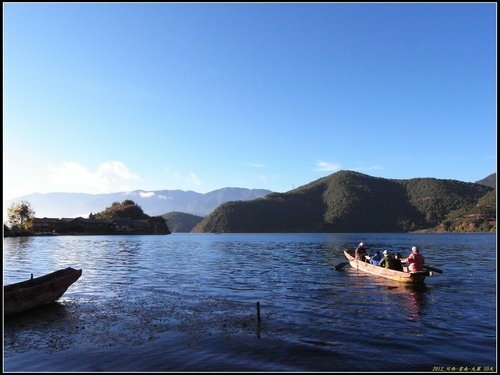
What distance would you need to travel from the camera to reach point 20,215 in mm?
169875

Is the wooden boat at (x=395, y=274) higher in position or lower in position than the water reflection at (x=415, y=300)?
higher

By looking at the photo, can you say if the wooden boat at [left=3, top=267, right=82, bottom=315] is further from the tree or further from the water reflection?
the tree

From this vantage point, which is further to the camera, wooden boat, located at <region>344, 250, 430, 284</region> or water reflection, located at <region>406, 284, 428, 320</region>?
wooden boat, located at <region>344, 250, 430, 284</region>

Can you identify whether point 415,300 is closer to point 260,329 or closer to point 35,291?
point 260,329

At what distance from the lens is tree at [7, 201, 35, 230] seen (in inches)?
6555

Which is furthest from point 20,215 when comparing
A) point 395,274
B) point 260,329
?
point 260,329

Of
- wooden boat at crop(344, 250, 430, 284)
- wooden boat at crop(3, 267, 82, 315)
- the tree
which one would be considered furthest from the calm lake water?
the tree

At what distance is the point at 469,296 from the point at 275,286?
550 inches

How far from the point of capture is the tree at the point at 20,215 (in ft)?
546

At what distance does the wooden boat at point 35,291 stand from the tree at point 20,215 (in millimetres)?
161943

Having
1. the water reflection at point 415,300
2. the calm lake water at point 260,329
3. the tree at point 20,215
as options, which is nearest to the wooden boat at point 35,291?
the calm lake water at point 260,329

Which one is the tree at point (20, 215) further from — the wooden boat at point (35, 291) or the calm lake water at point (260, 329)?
the wooden boat at point (35, 291)

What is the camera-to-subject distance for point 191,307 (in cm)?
2320

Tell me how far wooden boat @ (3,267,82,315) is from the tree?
162m
